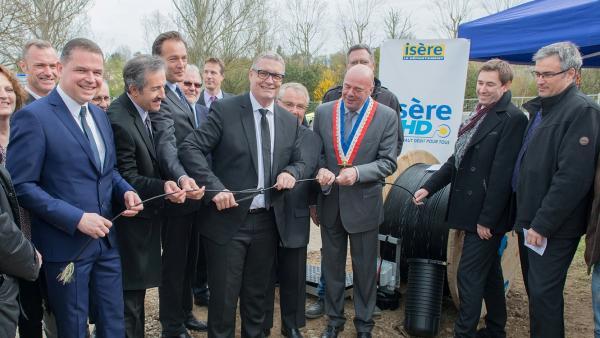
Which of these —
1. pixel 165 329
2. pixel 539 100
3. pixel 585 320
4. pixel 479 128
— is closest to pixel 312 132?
pixel 479 128

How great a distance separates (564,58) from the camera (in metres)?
3.19

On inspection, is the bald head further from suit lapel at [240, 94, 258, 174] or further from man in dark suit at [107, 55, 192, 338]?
man in dark suit at [107, 55, 192, 338]

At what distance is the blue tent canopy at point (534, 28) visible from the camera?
189 inches

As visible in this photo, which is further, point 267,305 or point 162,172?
point 267,305

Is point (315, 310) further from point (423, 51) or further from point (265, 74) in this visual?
point (423, 51)

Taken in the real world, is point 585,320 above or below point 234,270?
below

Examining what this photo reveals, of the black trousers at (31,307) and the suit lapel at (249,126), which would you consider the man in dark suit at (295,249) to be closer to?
the suit lapel at (249,126)

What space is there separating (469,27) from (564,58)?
332 centimetres

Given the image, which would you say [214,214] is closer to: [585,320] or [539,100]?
[539,100]

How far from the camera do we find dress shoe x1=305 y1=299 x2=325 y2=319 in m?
4.44

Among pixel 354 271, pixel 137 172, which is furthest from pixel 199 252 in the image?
pixel 137 172

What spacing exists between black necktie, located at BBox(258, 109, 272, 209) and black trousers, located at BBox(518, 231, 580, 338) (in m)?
1.99

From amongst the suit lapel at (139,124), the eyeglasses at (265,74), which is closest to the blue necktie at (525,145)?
the eyeglasses at (265,74)

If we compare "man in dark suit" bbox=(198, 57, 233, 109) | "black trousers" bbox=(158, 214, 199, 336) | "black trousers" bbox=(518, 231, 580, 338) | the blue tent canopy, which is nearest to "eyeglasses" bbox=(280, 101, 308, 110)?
"black trousers" bbox=(158, 214, 199, 336)
